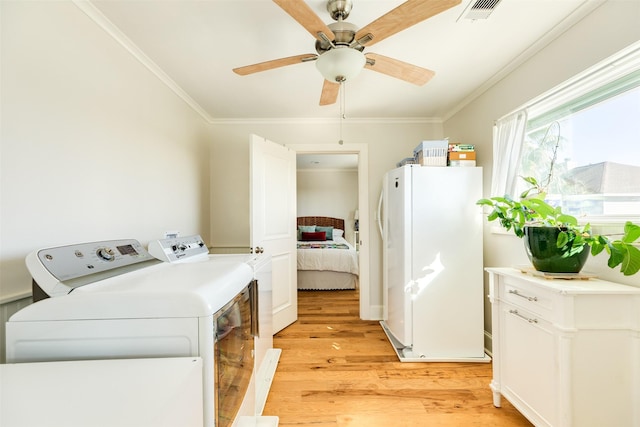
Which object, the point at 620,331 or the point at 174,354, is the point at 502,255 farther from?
the point at 174,354

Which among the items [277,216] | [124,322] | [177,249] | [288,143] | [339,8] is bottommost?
[124,322]

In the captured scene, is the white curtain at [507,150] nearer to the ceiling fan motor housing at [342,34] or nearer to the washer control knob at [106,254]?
the ceiling fan motor housing at [342,34]

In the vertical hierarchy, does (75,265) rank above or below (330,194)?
below

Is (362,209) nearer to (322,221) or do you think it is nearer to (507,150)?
(507,150)

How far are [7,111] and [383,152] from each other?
2883mm

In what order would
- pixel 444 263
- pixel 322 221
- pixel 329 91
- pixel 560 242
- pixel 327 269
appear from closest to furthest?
pixel 560 242, pixel 329 91, pixel 444 263, pixel 327 269, pixel 322 221

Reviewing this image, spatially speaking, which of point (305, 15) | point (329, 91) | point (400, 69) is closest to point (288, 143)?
point (329, 91)

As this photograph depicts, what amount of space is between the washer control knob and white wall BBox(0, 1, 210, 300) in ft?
0.81

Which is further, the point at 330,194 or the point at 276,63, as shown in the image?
the point at 330,194

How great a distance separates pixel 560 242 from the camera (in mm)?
1282

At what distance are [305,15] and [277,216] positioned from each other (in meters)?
1.92

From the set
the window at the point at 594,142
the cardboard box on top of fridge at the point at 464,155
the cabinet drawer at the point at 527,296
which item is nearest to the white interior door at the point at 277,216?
the cardboard box on top of fridge at the point at 464,155

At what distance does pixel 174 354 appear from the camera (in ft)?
2.71

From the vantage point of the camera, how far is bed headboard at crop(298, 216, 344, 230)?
6504 mm
